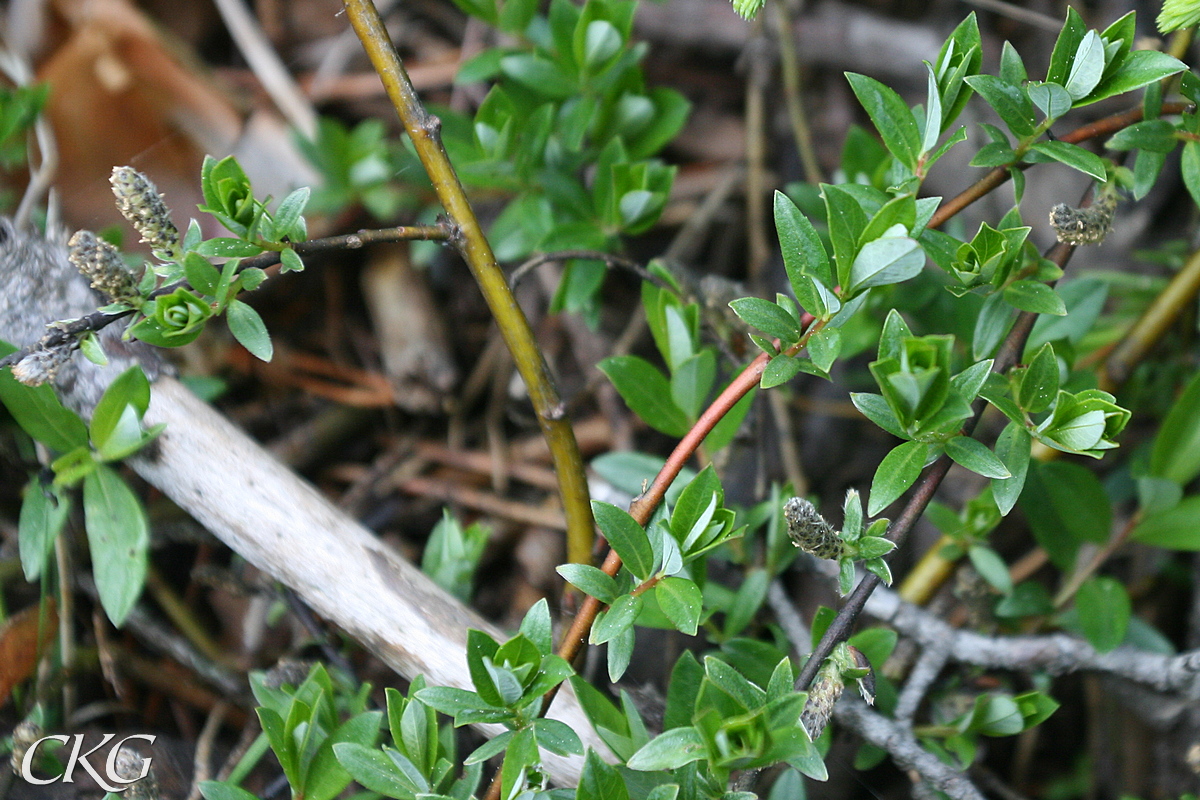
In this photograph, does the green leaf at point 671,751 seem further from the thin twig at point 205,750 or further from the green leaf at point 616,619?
the thin twig at point 205,750

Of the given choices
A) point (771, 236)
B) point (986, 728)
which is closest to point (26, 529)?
point (986, 728)

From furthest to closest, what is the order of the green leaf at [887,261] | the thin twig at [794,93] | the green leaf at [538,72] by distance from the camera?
the thin twig at [794,93], the green leaf at [538,72], the green leaf at [887,261]

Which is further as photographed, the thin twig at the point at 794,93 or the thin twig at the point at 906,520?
the thin twig at the point at 794,93

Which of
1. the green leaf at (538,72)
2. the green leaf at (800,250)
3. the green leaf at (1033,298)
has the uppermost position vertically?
the green leaf at (538,72)

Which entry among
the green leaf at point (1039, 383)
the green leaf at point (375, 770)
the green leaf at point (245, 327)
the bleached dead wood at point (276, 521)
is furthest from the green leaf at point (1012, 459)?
the green leaf at point (245, 327)

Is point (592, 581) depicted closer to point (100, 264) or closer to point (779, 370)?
point (779, 370)
